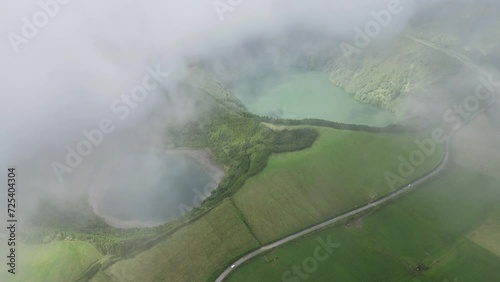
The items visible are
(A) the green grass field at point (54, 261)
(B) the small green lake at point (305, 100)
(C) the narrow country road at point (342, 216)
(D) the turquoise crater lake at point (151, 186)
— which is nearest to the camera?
(C) the narrow country road at point (342, 216)

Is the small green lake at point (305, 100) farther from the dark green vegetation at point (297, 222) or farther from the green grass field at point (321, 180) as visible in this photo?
the green grass field at point (321, 180)

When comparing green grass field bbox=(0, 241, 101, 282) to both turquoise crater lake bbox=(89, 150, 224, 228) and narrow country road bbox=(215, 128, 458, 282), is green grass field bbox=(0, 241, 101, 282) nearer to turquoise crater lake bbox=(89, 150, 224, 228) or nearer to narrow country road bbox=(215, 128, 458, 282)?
turquoise crater lake bbox=(89, 150, 224, 228)

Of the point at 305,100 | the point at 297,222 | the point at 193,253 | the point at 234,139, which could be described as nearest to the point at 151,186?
the point at 234,139

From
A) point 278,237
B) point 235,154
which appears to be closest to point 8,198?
point 235,154

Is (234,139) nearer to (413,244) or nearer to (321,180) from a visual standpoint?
(321,180)

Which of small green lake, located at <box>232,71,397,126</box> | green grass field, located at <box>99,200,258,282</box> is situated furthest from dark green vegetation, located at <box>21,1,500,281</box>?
small green lake, located at <box>232,71,397,126</box>

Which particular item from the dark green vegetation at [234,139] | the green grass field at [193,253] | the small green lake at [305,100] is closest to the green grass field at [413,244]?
the green grass field at [193,253]

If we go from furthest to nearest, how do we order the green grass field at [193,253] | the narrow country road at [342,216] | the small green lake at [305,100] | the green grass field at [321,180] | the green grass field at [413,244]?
the small green lake at [305,100], the green grass field at [321,180], the narrow country road at [342,216], the green grass field at [193,253], the green grass field at [413,244]

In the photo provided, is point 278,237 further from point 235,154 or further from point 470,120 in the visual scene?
point 470,120
